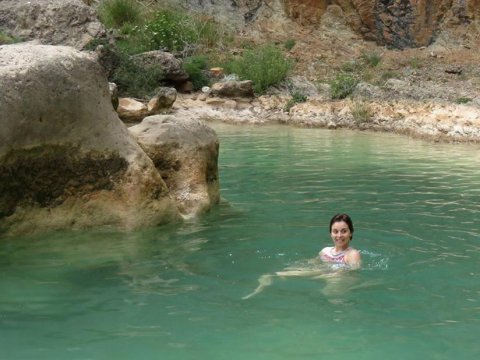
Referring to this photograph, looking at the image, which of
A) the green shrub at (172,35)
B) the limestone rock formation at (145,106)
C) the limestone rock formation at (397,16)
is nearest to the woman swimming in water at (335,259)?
the limestone rock formation at (145,106)

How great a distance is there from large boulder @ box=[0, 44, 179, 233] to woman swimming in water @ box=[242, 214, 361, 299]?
2.06m

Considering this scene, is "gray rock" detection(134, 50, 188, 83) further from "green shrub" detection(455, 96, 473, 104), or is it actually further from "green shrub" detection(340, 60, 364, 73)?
"green shrub" detection(455, 96, 473, 104)

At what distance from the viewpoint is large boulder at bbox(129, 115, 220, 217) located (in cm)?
874

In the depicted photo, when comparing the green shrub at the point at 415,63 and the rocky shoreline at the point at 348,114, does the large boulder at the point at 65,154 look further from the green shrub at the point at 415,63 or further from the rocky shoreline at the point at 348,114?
the green shrub at the point at 415,63

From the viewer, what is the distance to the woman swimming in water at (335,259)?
6262mm

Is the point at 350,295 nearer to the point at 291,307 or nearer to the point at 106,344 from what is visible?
the point at 291,307

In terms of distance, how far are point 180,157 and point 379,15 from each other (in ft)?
→ 69.5

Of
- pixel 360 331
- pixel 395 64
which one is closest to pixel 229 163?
pixel 360 331

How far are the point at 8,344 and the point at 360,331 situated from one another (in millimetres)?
2144

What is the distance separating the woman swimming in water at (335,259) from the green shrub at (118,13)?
19189 millimetres

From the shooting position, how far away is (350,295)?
5.71 m

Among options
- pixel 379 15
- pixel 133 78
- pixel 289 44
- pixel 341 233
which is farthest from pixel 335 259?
pixel 379 15

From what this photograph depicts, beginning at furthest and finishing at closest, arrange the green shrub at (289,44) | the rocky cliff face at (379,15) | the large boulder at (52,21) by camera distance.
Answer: the rocky cliff face at (379,15) → the green shrub at (289,44) → the large boulder at (52,21)

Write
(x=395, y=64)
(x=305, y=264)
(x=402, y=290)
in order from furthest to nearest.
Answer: (x=395, y=64)
(x=305, y=264)
(x=402, y=290)
